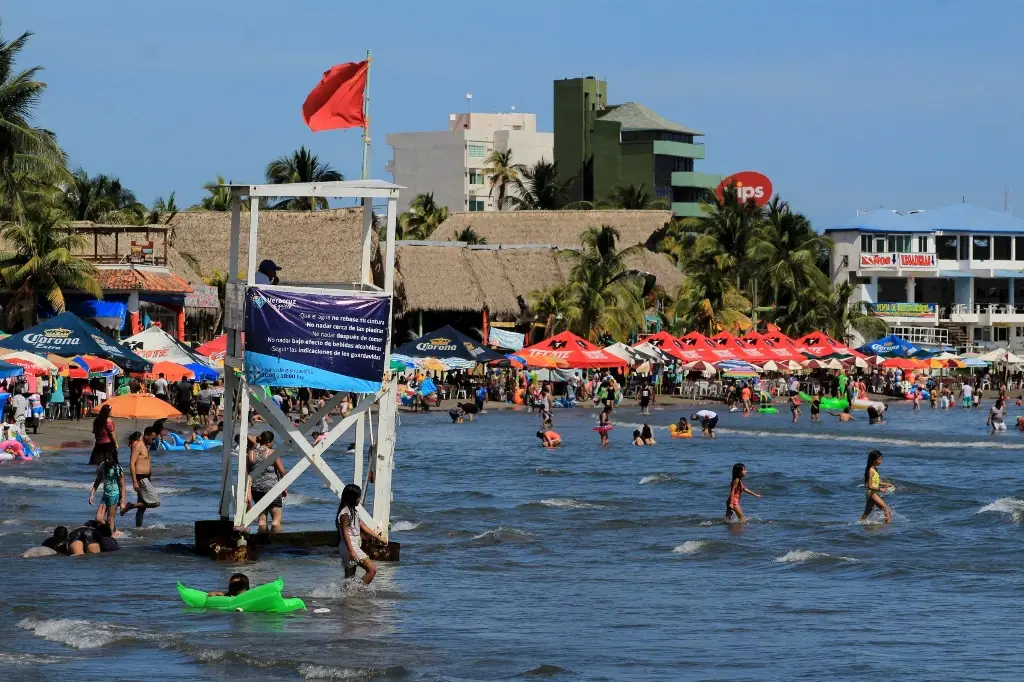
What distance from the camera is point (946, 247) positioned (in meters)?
86.1

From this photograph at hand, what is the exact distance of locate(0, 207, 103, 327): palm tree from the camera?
1719 inches

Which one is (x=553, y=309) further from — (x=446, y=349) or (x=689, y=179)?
(x=689, y=179)

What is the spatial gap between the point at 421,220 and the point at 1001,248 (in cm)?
3345

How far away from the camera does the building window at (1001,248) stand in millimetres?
86625

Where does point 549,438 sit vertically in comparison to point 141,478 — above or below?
below

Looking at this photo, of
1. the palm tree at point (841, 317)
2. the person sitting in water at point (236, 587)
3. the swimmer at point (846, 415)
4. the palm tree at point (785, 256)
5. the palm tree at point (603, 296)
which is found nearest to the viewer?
the person sitting in water at point (236, 587)

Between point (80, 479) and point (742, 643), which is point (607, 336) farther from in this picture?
point (742, 643)

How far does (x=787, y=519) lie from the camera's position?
950 inches

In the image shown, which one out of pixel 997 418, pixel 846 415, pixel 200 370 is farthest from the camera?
pixel 846 415

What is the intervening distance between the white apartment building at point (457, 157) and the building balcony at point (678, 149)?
481 inches

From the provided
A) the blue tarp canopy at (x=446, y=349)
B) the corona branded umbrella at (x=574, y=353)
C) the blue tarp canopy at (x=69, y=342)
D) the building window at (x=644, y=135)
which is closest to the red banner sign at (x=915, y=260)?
the building window at (x=644, y=135)

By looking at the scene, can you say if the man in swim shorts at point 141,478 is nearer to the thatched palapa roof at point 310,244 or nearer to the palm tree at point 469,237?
the thatched palapa roof at point 310,244

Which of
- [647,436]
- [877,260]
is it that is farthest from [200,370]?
[877,260]

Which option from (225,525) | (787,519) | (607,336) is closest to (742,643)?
(225,525)
